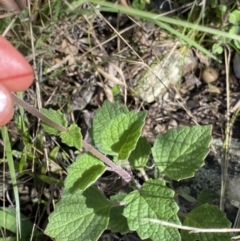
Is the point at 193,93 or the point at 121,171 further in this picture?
the point at 193,93

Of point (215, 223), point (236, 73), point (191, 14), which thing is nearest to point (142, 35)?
point (191, 14)

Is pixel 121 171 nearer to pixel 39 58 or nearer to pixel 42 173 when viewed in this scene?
pixel 42 173

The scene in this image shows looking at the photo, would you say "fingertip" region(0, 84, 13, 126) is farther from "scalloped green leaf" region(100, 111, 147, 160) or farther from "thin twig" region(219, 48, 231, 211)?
"thin twig" region(219, 48, 231, 211)

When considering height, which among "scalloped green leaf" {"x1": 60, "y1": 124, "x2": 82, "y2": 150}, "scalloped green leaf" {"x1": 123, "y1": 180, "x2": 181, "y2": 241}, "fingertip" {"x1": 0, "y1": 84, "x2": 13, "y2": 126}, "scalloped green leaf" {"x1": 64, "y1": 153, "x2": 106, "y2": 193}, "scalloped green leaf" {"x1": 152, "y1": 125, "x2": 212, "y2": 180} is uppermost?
"fingertip" {"x1": 0, "y1": 84, "x2": 13, "y2": 126}

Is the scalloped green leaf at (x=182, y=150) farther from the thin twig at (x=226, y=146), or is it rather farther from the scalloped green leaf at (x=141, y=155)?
the thin twig at (x=226, y=146)

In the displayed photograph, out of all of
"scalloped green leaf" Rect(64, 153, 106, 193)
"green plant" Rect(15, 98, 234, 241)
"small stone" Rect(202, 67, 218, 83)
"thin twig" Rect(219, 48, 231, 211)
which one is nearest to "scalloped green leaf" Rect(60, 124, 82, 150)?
"green plant" Rect(15, 98, 234, 241)

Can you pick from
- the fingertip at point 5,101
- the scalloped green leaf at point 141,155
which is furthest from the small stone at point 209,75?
the fingertip at point 5,101

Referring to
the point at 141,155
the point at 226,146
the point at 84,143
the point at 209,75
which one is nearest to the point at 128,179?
the point at 141,155

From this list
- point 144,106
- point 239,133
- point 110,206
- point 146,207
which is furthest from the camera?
point 144,106
